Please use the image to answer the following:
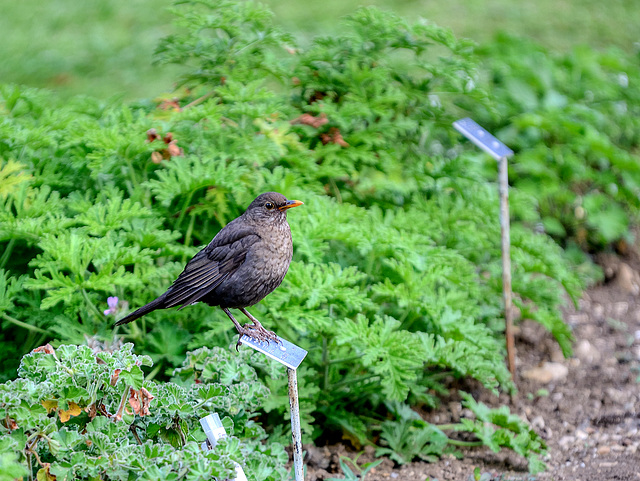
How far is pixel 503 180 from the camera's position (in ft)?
13.8

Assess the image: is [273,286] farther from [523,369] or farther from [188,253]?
[523,369]

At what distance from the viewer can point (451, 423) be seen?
13.1 feet

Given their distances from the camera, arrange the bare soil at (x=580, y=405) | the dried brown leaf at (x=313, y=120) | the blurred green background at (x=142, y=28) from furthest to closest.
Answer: the blurred green background at (x=142, y=28)
the dried brown leaf at (x=313, y=120)
the bare soil at (x=580, y=405)

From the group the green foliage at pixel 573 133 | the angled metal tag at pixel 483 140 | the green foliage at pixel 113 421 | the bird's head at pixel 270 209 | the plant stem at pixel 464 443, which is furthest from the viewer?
the green foliage at pixel 573 133

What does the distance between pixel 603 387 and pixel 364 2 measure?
6660 mm

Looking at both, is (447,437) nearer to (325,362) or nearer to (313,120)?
(325,362)

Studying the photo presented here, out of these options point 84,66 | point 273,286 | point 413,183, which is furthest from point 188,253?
point 84,66

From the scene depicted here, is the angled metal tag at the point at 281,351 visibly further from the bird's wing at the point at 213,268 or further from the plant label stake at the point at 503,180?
the plant label stake at the point at 503,180

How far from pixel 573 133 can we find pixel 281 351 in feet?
14.3

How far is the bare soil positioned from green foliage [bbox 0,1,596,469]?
0.15m

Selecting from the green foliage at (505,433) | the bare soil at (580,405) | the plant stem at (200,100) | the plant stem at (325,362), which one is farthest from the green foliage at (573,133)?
the plant stem at (325,362)

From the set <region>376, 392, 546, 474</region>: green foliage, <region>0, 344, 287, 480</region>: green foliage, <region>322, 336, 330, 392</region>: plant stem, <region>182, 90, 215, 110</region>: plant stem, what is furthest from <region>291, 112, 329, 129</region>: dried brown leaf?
<region>0, 344, 287, 480</region>: green foliage

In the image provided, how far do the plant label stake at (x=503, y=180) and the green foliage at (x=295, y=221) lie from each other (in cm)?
17

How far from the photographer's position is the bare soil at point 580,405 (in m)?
3.45
